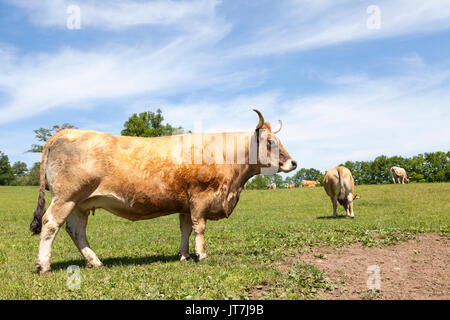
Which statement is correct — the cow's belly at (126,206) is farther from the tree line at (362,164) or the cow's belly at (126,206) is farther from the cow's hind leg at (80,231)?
the tree line at (362,164)

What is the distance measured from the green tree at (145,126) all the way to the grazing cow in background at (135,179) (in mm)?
48622

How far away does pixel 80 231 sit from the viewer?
7.04 metres

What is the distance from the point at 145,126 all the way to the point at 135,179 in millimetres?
53568

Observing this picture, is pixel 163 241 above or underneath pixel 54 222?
underneath

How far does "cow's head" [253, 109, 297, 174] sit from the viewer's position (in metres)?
7.83

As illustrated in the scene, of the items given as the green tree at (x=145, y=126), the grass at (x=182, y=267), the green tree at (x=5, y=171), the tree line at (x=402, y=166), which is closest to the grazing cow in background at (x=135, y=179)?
the grass at (x=182, y=267)

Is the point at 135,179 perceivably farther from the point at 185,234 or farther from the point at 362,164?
the point at 362,164

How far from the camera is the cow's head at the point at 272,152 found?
7.83m

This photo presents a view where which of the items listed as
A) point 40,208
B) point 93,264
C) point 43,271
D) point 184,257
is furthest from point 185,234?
point 40,208
